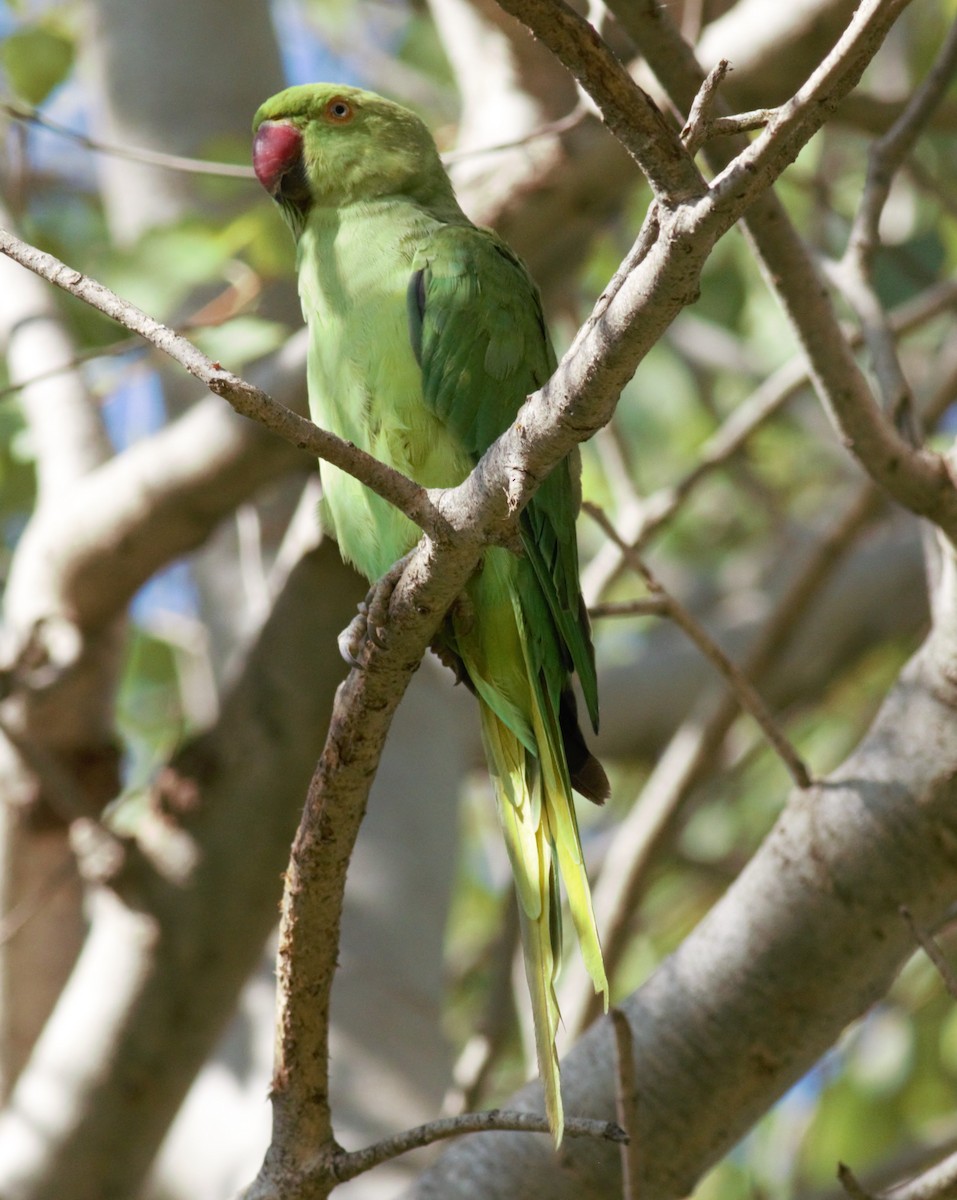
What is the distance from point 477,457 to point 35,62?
1489 mm

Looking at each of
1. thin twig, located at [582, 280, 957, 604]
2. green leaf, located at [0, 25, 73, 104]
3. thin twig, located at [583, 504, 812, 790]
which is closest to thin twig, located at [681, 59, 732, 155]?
thin twig, located at [583, 504, 812, 790]

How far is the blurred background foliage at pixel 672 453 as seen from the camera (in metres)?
3.23

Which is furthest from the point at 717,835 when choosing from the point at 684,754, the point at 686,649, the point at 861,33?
the point at 861,33

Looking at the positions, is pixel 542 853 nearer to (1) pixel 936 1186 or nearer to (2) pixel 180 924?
(1) pixel 936 1186

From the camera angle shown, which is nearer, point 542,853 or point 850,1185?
point 850,1185

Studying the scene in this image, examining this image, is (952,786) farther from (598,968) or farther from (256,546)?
(256,546)

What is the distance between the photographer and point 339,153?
9.30ft

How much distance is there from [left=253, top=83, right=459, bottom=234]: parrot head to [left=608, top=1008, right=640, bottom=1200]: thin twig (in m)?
1.69

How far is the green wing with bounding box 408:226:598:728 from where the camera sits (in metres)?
2.29

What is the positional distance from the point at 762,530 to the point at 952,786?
12.7 feet

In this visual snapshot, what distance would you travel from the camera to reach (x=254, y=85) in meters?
4.16

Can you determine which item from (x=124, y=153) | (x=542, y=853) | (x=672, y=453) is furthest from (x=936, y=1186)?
(x=672, y=453)

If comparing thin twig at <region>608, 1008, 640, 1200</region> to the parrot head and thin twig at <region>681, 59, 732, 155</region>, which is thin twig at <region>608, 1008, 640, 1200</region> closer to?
thin twig at <region>681, 59, 732, 155</region>

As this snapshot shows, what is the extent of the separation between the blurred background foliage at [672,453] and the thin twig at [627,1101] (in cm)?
48
